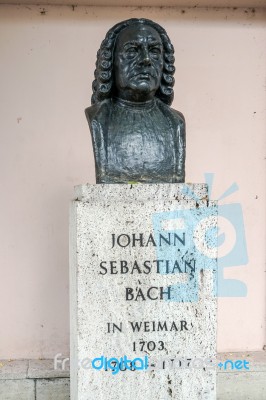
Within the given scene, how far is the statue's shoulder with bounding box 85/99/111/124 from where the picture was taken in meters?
2.47

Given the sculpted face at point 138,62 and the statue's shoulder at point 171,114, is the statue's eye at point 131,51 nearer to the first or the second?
the sculpted face at point 138,62

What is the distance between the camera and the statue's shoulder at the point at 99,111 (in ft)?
8.11

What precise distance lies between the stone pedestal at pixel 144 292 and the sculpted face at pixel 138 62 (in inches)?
18.4

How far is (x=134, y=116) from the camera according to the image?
254cm

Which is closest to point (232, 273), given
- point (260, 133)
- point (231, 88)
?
point (260, 133)

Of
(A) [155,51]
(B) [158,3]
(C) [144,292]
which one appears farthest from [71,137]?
(C) [144,292]

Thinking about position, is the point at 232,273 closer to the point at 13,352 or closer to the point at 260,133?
the point at 260,133

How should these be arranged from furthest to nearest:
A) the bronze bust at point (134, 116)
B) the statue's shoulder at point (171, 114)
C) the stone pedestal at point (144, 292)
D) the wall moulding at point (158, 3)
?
the wall moulding at point (158, 3)
the statue's shoulder at point (171, 114)
the bronze bust at point (134, 116)
the stone pedestal at point (144, 292)

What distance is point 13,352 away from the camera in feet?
11.5

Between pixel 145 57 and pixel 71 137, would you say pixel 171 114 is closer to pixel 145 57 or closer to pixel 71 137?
pixel 145 57

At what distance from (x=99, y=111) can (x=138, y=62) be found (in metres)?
0.27

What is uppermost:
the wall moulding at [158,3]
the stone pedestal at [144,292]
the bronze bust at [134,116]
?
the wall moulding at [158,3]

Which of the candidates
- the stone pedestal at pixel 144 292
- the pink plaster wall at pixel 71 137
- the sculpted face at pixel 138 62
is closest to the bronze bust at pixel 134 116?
the sculpted face at pixel 138 62

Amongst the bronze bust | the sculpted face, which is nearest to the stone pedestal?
the bronze bust
